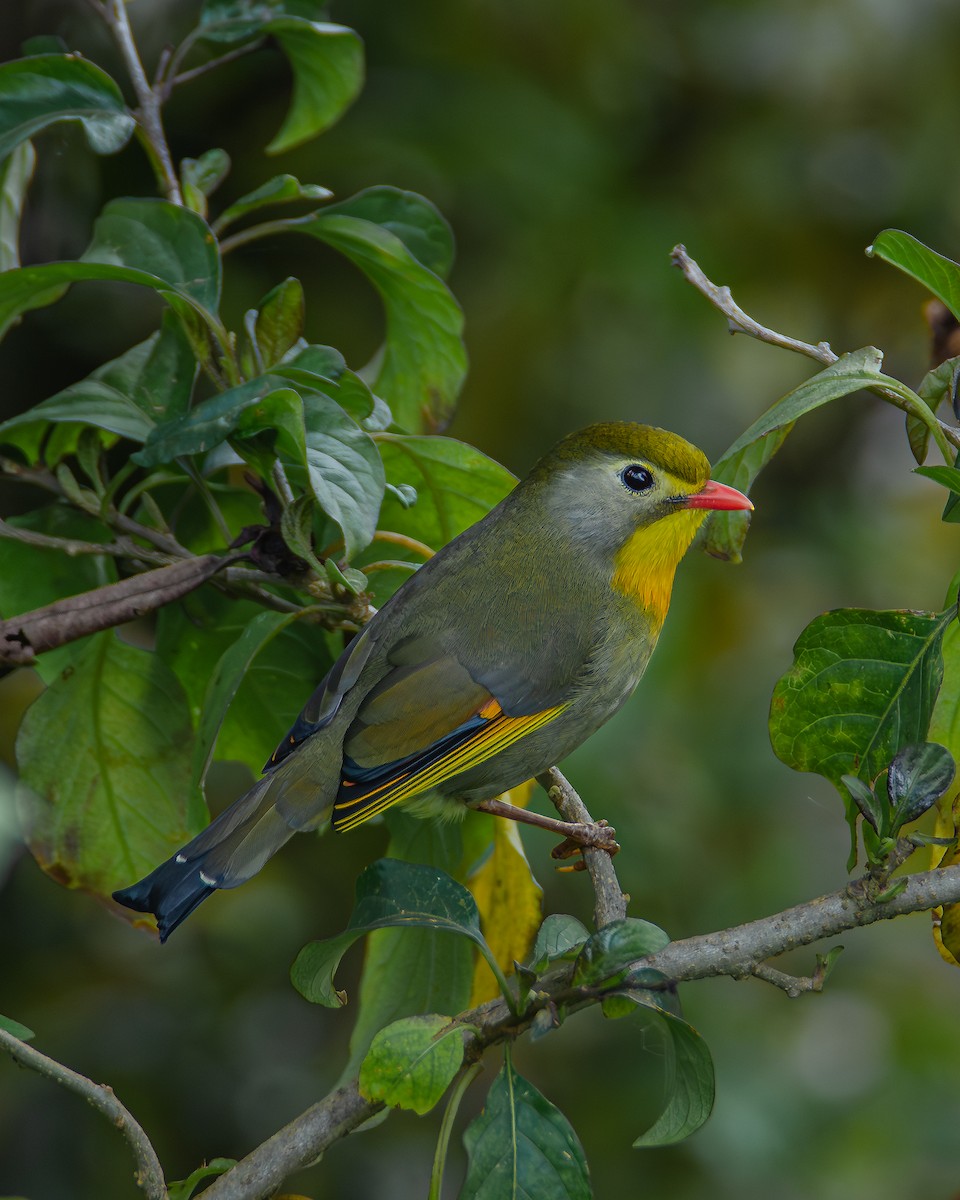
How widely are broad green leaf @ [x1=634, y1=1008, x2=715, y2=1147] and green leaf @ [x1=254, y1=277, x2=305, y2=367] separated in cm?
136

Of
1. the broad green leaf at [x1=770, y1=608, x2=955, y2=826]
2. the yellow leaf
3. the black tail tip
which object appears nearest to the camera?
the broad green leaf at [x1=770, y1=608, x2=955, y2=826]

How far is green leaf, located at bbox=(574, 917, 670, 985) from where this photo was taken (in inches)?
69.0

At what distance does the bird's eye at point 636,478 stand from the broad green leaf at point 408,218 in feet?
1.95

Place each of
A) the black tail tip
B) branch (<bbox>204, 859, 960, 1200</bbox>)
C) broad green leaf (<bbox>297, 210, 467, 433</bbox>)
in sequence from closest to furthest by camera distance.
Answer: branch (<bbox>204, 859, 960, 1200</bbox>) < the black tail tip < broad green leaf (<bbox>297, 210, 467, 433</bbox>)

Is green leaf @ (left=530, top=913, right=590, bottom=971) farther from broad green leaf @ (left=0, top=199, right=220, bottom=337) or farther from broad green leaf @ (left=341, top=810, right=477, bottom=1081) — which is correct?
broad green leaf @ (left=0, top=199, right=220, bottom=337)

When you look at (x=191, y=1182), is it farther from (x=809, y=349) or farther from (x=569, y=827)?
(x=809, y=349)

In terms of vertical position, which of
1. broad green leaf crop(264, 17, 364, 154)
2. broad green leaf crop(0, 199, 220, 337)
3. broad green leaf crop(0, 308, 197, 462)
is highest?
broad green leaf crop(264, 17, 364, 154)

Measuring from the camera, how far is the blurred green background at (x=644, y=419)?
161 inches

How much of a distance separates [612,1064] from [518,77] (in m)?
3.35

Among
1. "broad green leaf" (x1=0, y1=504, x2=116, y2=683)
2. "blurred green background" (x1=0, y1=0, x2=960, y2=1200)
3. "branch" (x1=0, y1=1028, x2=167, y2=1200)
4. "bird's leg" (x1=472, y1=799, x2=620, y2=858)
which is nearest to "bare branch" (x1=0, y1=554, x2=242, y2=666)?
"broad green leaf" (x1=0, y1=504, x2=116, y2=683)

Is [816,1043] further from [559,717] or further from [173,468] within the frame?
[173,468]

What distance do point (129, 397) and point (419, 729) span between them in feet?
2.66

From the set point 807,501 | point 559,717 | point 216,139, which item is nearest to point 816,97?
point 807,501

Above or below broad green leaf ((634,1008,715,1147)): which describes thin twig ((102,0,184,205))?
above
